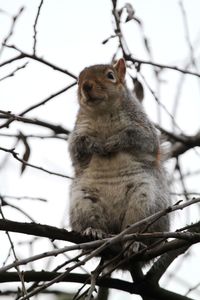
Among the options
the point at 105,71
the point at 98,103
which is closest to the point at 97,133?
the point at 98,103

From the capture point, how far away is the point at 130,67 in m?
5.20

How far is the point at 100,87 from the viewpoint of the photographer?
5602 mm

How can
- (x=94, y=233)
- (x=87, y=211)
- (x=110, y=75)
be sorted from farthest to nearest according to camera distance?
(x=110, y=75) < (x=87, y=211) < (x=94, y=233)

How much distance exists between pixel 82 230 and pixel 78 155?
76cm

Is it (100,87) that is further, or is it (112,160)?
(100,87)

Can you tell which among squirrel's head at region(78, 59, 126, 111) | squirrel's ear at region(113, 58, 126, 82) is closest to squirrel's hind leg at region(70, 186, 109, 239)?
squirrel's head at region(78, 59, 126, 111)

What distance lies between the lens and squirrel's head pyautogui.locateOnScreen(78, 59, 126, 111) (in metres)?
5.48

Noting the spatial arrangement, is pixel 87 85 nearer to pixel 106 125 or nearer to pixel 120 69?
pixel 106 125

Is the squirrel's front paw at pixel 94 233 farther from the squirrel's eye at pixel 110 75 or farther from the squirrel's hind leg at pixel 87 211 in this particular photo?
the squirrel's eye at pixel 110 75

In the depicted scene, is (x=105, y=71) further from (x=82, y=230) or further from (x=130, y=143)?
(x=82, y=230)

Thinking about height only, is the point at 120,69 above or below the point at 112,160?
above

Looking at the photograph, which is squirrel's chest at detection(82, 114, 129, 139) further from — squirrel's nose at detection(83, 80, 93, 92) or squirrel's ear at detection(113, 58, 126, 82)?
squirrel's ear at detection(113, 58, 126, 82)

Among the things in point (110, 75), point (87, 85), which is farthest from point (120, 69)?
point (87, 85)

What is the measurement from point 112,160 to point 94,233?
793mm
